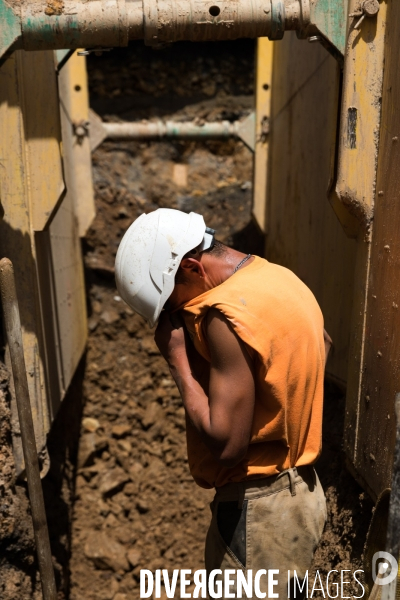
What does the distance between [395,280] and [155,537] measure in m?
3.18

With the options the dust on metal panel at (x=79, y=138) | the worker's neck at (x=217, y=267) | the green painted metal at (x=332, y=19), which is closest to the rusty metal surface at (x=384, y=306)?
the green painted metal at (x=332, y=19)

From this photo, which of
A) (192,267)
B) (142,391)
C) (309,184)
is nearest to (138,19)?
(192,267)

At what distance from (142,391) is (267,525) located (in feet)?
11.9

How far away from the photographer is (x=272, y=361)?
1.79m

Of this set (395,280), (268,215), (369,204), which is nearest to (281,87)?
(268,215)

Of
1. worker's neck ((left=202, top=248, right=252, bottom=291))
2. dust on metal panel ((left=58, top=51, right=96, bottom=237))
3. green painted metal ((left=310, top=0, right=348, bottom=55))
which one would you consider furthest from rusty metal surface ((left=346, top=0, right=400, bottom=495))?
dust on metal panel ((left=58, top=51, right=96, bottom=237))

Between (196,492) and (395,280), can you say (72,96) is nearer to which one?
(196,492)

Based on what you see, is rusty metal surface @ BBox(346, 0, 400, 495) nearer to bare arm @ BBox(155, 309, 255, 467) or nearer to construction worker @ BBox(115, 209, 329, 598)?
construction worker @ BBox(115, 209, 329, 598)

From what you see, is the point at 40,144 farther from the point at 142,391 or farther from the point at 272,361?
the point at 142,391

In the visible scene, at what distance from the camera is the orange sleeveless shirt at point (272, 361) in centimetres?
177

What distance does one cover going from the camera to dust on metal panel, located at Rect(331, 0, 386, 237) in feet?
7.43

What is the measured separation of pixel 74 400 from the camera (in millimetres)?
4816

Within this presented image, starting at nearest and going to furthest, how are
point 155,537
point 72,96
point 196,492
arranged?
point 155,537 → point 196,492 → point 72,96

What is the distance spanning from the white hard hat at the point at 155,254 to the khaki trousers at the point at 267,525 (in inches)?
27.3
